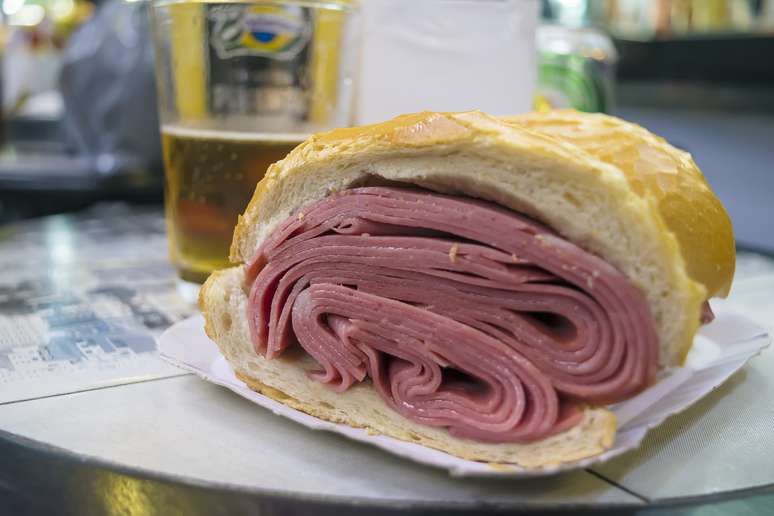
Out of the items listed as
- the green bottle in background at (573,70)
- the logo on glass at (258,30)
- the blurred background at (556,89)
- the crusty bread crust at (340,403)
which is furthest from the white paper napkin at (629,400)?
the green bottle in background at (573,70)

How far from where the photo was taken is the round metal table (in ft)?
2.56

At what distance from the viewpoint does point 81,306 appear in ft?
4.99

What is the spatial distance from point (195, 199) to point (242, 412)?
653mm

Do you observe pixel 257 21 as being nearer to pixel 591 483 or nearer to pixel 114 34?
pixel 591 483

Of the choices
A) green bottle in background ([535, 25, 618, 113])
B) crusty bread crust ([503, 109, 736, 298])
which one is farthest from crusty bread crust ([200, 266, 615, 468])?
green bottle in background ([535, 25, 618, 113])

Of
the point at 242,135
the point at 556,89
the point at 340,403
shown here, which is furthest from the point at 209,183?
the point at 556,89

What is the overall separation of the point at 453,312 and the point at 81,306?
0.86 metres

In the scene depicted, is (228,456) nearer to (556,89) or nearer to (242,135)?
(242,135)

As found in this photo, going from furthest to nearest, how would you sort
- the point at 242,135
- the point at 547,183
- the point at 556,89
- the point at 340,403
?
1. the point at 556,89
2. the point at 242,135
3. the point at 340,403
4. the point at 547,183

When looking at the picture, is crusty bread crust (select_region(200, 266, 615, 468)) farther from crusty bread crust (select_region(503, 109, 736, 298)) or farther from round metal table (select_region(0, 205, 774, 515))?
crusty bread crust (select_region(503, 109, 736, 298))

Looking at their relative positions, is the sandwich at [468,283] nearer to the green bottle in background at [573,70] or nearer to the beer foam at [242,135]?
the beer foam at [242,135]

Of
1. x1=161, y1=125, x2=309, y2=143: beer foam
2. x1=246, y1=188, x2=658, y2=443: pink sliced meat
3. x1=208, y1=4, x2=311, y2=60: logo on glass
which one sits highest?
x1=208, y1=4, x2=311, y2=60: logo on glass

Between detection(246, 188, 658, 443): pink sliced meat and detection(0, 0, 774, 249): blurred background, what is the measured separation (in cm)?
93

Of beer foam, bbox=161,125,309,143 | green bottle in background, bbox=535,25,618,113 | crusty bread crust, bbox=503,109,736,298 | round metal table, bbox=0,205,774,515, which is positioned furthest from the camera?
green bottle in background, bbox=535,25,618,113
